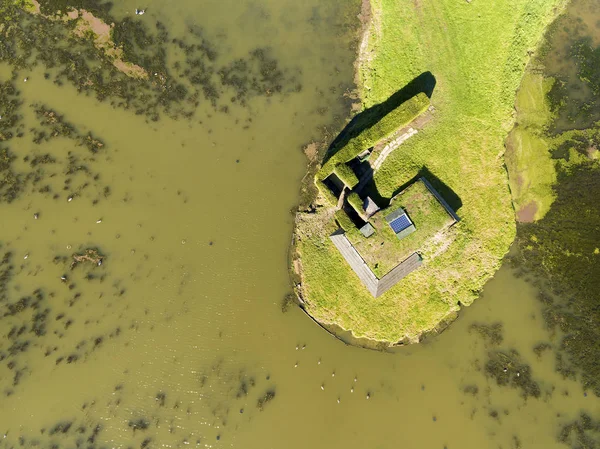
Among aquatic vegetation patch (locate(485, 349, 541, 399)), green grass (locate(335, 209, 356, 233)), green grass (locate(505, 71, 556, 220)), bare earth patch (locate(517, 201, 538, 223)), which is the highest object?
green grass (locate(335, 209, 356, 233))

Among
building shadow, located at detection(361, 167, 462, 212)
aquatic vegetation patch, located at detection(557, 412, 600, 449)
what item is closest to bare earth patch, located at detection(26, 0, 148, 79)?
building shadow, located at detection(361, 167, 462, 212)

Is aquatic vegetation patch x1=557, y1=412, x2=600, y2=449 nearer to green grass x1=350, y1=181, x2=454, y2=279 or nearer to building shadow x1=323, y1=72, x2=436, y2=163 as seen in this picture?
green grass x1=350, y1=181, x2=454, y2=279

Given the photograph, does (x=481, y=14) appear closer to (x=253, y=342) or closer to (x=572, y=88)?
(x=572, y=88)

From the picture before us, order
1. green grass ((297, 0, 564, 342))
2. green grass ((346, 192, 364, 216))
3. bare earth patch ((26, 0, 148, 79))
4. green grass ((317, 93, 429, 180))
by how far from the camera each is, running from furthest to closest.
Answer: bare earth patch ((26, 0, 148, 79)) < green grass ((297, 0, 564, 342)) < green grass ((346, 192, 364, 216)) < green grass ((317, 93, 429, 180))

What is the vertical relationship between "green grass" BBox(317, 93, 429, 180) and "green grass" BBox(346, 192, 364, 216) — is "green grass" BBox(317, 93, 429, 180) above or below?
above

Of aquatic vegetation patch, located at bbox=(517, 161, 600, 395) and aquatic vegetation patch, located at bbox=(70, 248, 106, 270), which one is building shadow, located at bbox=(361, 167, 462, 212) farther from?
aquatic vegetation patch, located at bbox=(70, 248, 106, 270)

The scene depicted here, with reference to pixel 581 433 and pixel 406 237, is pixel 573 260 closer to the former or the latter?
pixel 581 433

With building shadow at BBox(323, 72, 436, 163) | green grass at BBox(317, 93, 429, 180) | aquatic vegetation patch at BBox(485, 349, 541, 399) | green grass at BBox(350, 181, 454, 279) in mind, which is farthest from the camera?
building shadow at BBox(323, 72, 436, 163)

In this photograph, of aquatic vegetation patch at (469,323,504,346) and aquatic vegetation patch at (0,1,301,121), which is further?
aquatic vegetation patch at (0,1,301,121)
